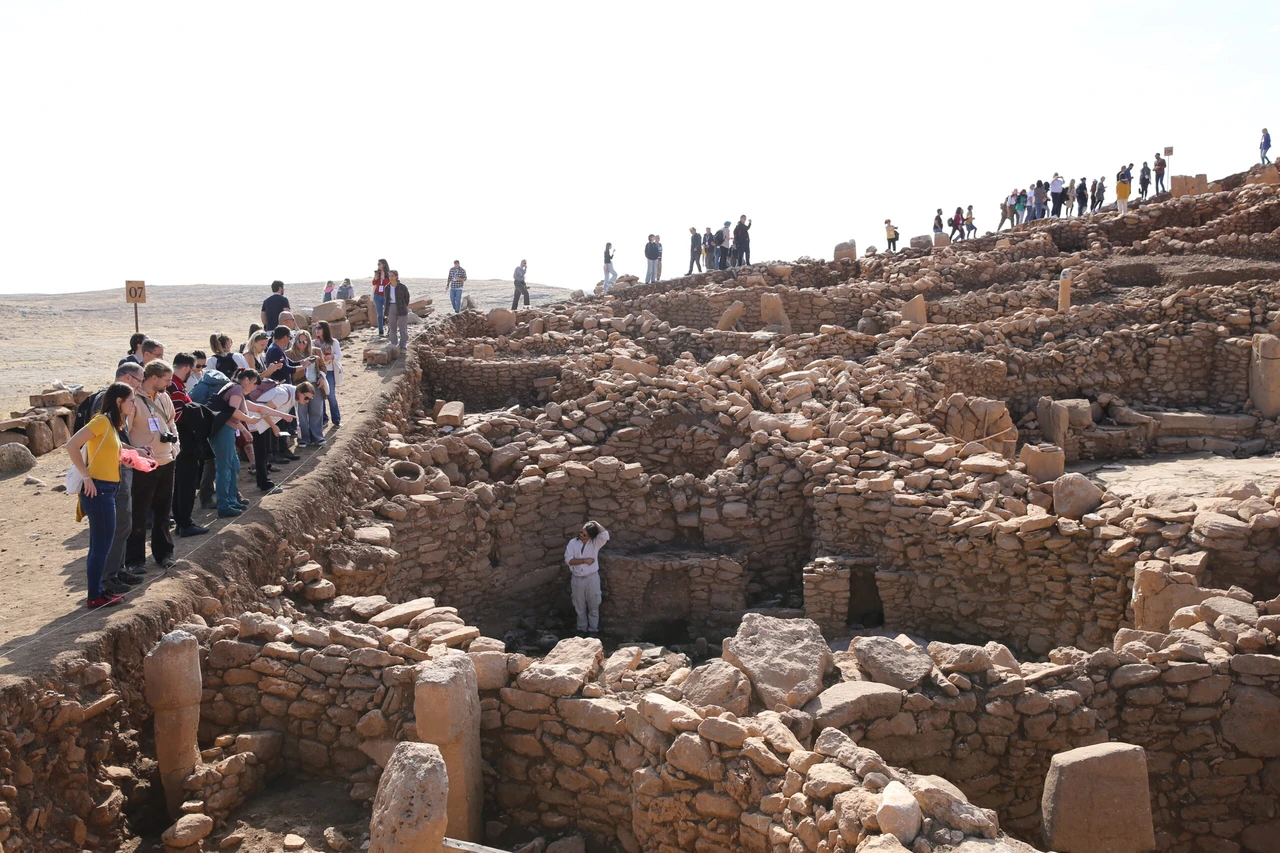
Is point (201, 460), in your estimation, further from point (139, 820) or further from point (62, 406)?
point (62, 406)

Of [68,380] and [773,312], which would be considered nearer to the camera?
[68,380]

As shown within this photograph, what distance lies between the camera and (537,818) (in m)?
6.15

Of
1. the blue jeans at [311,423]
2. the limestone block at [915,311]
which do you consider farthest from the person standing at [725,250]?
the blue jeans at [311,423]

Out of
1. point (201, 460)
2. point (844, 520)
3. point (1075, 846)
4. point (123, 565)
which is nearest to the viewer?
point (1075, 846)

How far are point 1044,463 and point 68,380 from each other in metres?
17.1

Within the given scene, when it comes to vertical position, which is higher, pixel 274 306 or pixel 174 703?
pixel 274 306

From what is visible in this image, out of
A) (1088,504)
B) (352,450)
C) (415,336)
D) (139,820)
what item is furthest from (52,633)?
(415,336)

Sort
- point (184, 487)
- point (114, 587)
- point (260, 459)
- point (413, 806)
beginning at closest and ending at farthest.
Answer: point (413, 806), point (114, 587), point (184, 487), point (260, 459)

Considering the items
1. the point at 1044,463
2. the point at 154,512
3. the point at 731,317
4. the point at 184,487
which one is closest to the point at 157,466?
the point at 154,512

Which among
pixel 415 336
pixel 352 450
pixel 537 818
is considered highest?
pixel 415 336

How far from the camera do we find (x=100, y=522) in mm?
6246

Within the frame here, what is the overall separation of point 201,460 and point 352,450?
242 centimetres

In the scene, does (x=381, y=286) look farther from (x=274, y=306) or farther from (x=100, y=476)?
(x=100, y=476)

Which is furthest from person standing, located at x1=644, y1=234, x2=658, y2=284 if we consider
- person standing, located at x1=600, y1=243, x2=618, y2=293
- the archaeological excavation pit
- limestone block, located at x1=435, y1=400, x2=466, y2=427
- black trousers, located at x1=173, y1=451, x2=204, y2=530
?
black trousers, located at x1=173, y1=451, x2=204, y2=530
